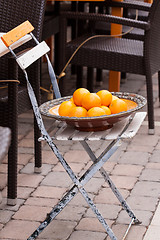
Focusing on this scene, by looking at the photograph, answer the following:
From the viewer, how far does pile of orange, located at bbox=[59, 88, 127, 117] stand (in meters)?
2.58

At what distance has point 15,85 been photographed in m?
3.07

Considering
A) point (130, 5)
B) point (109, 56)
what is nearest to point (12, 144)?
point (109, 56)

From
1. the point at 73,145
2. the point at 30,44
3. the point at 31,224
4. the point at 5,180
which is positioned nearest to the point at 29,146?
the point at 73,145

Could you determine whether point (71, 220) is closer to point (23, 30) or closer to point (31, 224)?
point (31, 224)

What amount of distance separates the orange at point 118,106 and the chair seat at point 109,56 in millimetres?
1707

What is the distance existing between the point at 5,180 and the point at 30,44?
864mm

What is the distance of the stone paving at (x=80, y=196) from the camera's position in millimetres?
2906

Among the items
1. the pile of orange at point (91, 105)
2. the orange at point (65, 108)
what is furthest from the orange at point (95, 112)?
the orange at point (65, 108)

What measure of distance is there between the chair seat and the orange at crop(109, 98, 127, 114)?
67.2 inches

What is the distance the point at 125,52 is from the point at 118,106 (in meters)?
1.80

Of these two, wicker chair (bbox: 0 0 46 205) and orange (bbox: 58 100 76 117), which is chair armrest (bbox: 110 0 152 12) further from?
orange (bbox: 58 100 76 117)

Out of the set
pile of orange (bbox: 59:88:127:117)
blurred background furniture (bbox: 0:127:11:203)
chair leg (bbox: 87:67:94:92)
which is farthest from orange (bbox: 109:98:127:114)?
chair leg (bbox: 87:67:94:92)

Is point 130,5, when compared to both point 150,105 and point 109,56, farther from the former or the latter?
point 150,105

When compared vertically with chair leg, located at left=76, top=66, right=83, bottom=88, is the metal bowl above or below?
above
